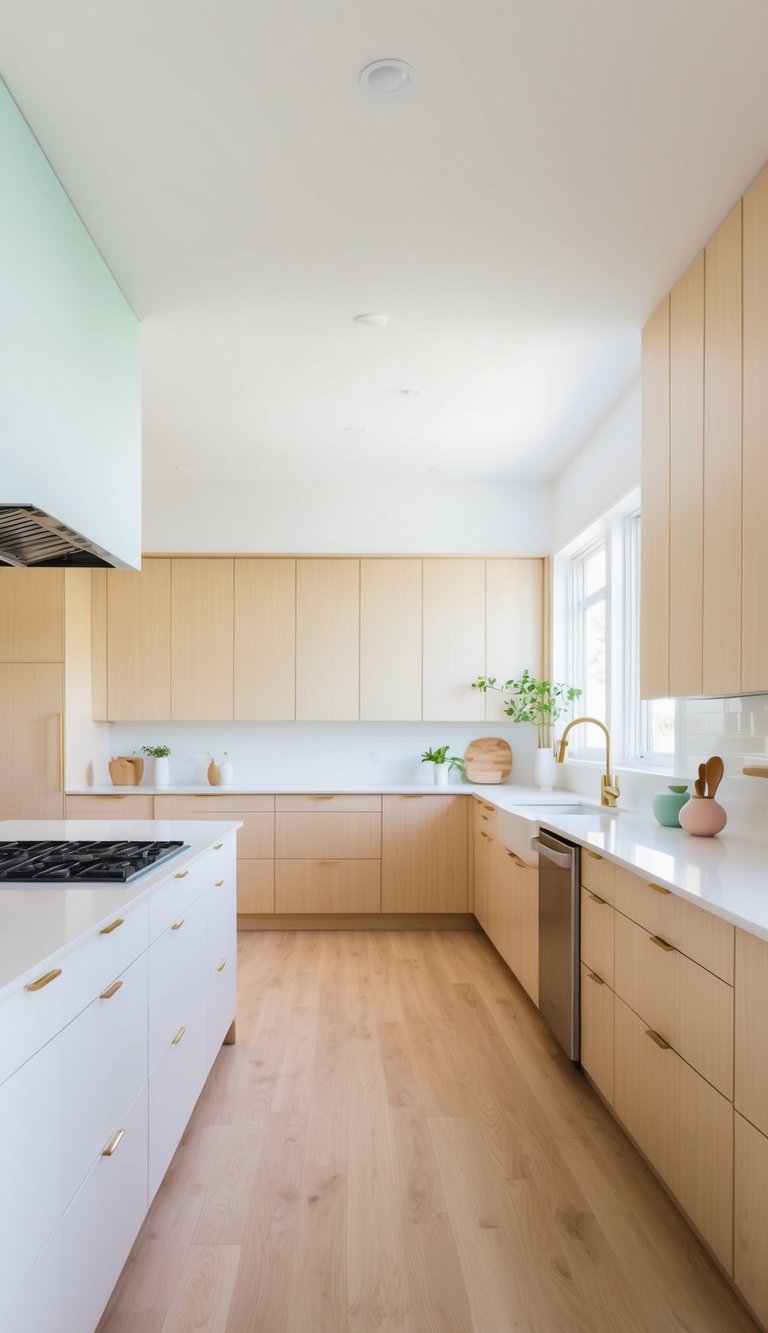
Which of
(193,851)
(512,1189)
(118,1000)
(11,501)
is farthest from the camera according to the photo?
(193,851)

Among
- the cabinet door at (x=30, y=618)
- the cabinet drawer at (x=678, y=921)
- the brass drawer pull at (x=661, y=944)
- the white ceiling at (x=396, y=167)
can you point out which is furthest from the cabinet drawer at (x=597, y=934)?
the cabinet door at (x=30, y=618)

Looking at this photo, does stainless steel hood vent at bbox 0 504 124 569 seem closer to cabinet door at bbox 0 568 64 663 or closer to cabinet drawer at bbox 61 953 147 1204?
cabinet drawer at bbox 61 953 147 1204

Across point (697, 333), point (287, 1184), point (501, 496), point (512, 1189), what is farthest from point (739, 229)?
point (501, 496)

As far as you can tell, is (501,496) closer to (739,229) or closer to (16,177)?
(739,229)

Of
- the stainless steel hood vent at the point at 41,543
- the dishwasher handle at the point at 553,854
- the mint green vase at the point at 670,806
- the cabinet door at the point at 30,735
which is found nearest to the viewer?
the stainless steel hood vent at the point at 41,543

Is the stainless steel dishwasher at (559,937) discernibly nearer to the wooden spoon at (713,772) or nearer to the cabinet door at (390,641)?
the wooden spoon at (713,772)

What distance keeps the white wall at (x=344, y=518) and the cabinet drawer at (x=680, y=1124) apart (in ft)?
12.3

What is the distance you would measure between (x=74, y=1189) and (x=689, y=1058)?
135 cm

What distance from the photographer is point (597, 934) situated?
2.85 metres

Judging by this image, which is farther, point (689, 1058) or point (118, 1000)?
point (689, 1058)

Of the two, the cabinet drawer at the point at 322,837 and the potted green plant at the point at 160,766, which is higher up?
the potted green plant at the point at 160,766

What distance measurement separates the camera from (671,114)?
2.19 metres

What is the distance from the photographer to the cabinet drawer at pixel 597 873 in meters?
2.73

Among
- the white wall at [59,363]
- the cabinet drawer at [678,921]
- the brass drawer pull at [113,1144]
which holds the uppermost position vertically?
the white wall at [59,363]
